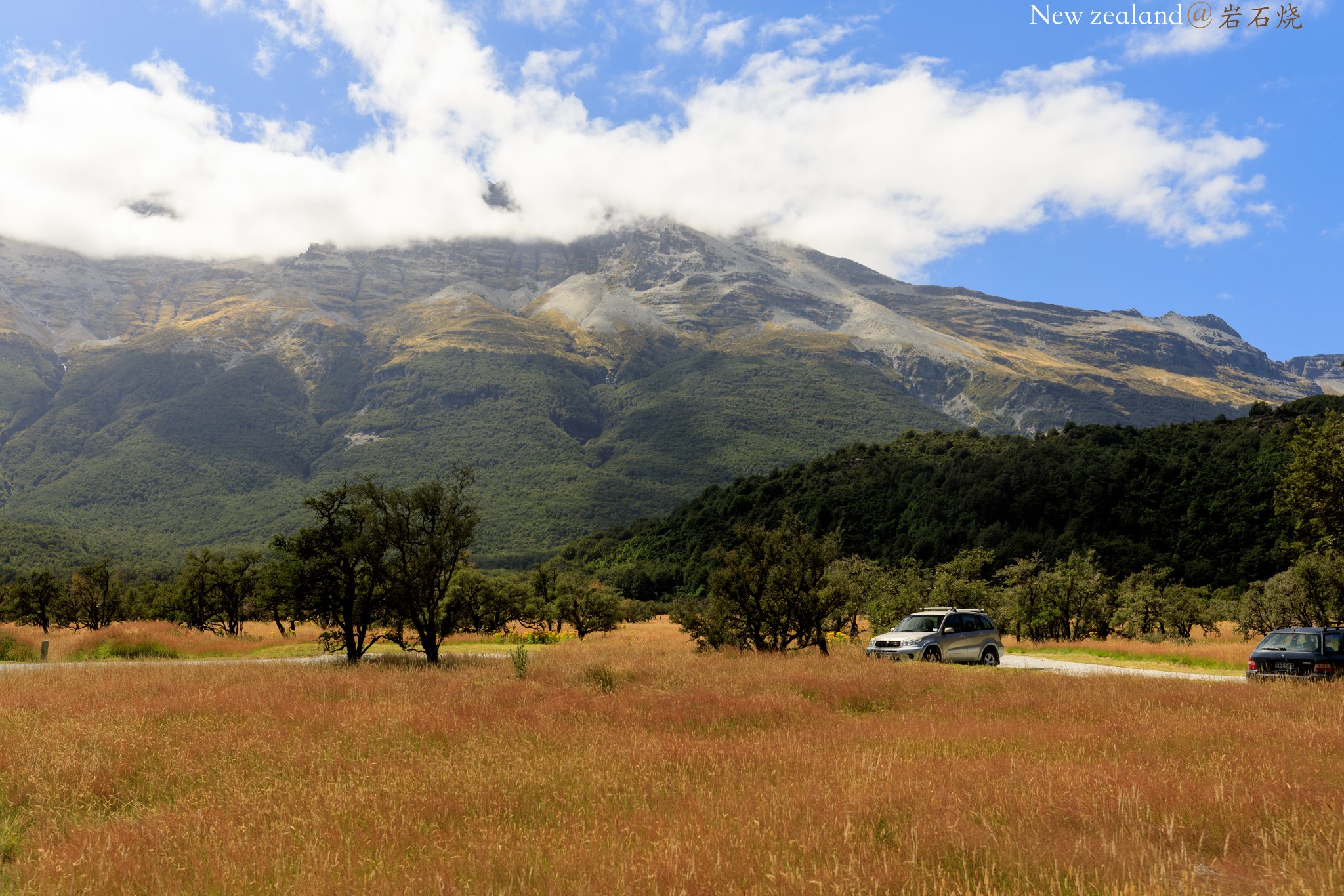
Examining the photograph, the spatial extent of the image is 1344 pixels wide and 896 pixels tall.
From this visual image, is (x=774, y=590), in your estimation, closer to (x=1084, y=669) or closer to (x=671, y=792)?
(x=1084, y=669)

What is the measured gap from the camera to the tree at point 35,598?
42438 millimetres

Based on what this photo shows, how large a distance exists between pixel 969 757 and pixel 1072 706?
5506 millimetres

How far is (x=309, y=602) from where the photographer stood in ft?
75.6

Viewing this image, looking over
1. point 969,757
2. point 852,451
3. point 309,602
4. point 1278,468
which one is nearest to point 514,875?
point 969,757

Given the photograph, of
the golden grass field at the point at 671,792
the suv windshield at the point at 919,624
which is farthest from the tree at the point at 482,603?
the golden grass field at the point at 671,792

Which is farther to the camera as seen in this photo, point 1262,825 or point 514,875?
point 1262,825

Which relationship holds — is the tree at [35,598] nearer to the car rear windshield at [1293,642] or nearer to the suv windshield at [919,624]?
the suv windshield at [919,624]

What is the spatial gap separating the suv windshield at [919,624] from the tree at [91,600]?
43004 mm

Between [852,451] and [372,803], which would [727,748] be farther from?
[852,451]

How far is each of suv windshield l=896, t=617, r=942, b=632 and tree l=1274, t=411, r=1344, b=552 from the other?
11.6 meters

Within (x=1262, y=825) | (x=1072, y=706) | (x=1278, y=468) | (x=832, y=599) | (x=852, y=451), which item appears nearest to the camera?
(x=1262, y=825)

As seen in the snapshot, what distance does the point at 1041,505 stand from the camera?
95312 mm

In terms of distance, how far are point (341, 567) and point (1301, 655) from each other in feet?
85.8

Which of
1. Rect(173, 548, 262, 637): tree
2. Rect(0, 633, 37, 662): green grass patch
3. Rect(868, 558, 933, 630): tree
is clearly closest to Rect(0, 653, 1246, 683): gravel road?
Rect(0, 633, 37, 662): green grass patch
